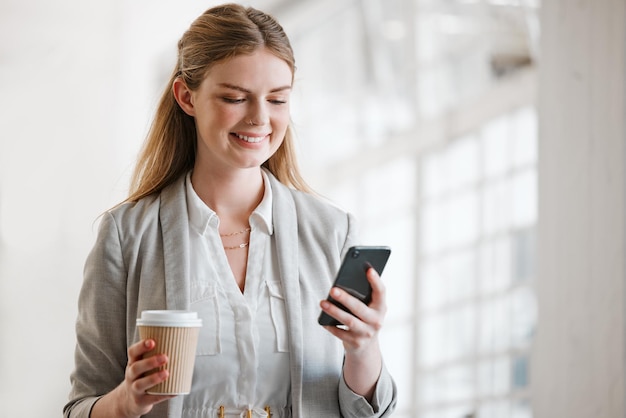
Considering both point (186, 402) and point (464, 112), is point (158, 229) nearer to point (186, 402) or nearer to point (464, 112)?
point (186, 402)

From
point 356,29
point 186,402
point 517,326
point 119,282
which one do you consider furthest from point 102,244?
point 356,29

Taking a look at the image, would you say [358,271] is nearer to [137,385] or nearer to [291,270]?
[291,270]

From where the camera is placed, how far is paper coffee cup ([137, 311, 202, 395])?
4.16 feet

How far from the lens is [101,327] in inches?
58.8

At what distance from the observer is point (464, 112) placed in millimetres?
4070

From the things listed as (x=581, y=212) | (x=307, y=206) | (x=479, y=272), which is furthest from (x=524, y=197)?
(x=307, y=206)

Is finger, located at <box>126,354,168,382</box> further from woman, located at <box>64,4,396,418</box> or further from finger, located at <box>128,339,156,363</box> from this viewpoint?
woman, located at <box>64,4,396,418</box>

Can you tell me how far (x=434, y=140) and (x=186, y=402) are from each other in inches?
116

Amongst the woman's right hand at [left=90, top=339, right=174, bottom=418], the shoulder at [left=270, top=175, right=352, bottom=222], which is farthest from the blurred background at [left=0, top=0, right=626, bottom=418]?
the woman's right hand at [left=90, top=339, right=174, bottom=418]

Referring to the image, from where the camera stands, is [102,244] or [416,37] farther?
[416,37]

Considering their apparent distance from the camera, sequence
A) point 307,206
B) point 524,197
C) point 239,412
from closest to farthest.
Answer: point 239,412, point 307,206, point 524,197

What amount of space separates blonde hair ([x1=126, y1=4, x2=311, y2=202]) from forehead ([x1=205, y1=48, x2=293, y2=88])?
11 mm

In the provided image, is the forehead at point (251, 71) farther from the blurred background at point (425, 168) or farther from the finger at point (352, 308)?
the blurred background at point (425, 168)

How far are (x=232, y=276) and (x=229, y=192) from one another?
18 cm
